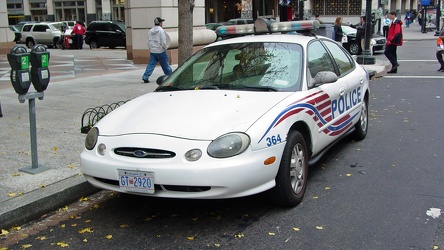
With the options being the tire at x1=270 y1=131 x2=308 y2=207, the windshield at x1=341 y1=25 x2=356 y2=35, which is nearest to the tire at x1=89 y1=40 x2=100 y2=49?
the windshield at x1=341 y1=25 x2=356 y2=35

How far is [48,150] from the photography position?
20.7ft

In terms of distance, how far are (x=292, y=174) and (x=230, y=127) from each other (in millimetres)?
837

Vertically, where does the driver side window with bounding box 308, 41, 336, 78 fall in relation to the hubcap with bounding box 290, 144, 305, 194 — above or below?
above

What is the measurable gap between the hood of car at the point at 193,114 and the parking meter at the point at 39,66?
97cm

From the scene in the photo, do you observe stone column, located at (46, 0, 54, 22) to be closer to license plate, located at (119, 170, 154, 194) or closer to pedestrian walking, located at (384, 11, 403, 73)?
pedestrian walking, located at (384, 11, 403, 73)

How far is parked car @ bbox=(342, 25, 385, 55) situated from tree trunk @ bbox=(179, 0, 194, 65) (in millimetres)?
14225

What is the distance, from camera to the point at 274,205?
15.2ft

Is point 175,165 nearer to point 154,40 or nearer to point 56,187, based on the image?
point 56,187

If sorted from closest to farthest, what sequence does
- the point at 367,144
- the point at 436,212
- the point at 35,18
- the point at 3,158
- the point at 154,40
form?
the point at 436,212, the point at 3,158, the point at 367,144, the point at 154,40, the point at 35,18

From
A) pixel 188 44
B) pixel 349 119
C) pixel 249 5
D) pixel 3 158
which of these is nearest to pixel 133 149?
pixel 3 158

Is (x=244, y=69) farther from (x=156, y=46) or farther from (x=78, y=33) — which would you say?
(x=78, y=33)

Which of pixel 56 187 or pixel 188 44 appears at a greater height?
pixel 188 44

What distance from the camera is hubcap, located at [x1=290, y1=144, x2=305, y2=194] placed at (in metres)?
4.62

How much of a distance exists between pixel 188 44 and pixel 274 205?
4.79m
